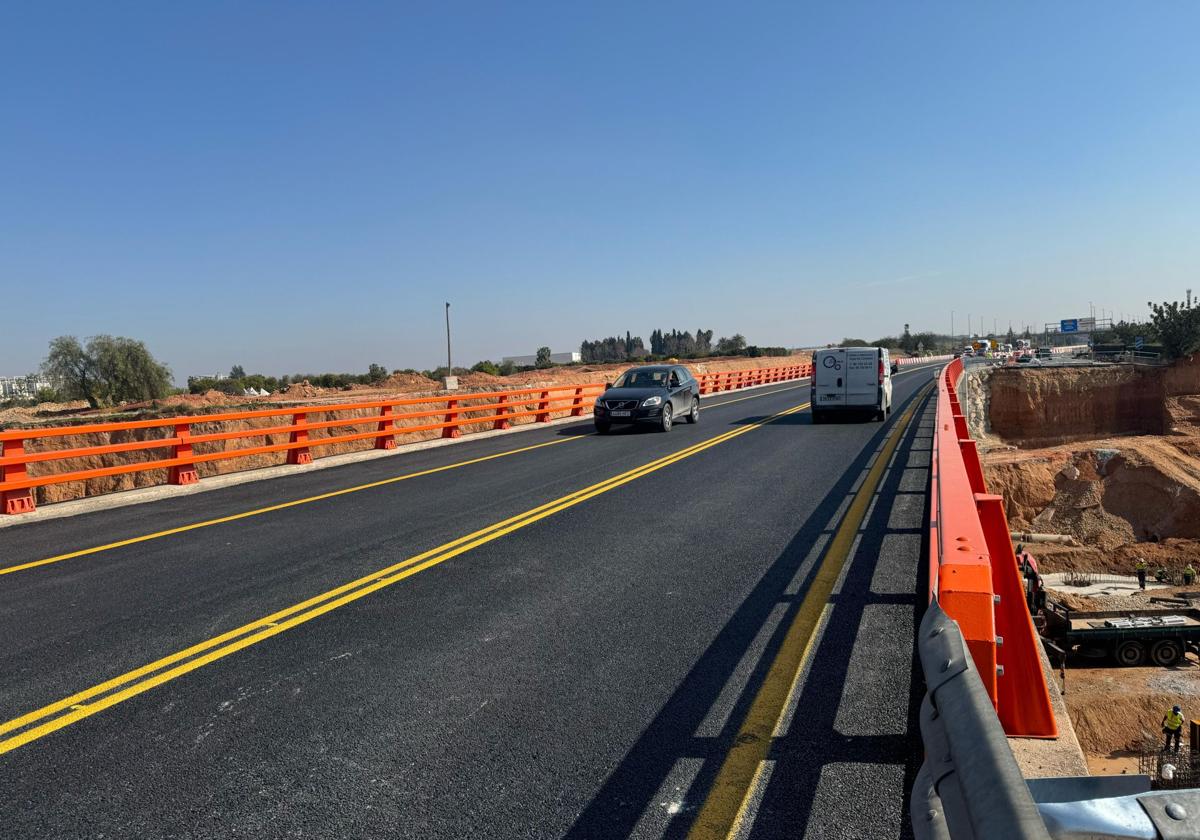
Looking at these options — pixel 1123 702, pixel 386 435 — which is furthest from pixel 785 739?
pixel 1123 702

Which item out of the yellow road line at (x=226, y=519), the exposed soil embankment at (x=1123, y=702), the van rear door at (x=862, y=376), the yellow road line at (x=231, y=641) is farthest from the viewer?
the van rear door at (x=862, y=376)

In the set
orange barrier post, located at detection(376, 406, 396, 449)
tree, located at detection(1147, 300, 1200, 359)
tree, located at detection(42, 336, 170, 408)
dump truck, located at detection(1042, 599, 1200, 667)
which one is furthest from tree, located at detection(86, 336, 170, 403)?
tree, located at detection(1147, 300, 1200, 359)

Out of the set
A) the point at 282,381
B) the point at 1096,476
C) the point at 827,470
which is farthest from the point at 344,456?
the point at 282,381

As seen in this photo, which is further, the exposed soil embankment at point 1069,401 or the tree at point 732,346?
the tree at point 732,346

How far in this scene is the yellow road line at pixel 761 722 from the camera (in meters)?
2.97

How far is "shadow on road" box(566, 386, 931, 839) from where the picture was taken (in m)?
3.01

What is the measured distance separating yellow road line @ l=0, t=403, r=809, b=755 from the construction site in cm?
485

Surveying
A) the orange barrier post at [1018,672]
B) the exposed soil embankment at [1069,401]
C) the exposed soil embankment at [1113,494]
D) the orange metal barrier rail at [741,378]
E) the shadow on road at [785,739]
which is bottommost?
the exposed soil embankment at [1113,494]

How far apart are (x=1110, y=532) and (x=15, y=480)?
158 ft

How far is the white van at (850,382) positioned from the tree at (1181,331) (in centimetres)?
6838

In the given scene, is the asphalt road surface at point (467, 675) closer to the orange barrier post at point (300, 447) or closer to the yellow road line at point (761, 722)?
the yellow road line at point (761, 722)

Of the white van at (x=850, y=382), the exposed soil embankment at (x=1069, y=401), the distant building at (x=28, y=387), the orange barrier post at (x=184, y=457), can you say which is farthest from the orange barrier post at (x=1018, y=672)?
the distant building at (x=28, y=387)

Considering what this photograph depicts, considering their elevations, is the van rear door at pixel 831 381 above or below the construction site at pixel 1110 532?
above

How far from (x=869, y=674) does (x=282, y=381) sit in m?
89.1
